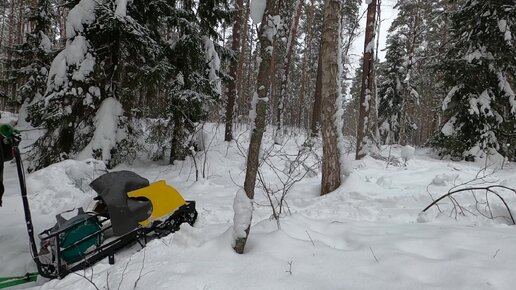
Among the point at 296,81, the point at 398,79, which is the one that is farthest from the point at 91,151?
the point at 296,81

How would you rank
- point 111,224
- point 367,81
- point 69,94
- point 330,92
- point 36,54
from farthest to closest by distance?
1. point 36,54
2. point 367,81
3. point 69,94
4. point 330,92
5. point 111,224

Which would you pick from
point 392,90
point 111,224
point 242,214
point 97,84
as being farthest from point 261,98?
point 392,90

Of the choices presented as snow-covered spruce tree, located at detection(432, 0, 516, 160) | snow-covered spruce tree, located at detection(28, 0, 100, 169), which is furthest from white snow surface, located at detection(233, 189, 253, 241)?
snow-covered spruce tree, located at detection(432, 0, 516, 160)

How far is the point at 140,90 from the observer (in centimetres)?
919

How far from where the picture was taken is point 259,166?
4.19 meters

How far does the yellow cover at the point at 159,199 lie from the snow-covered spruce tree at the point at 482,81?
10306mm

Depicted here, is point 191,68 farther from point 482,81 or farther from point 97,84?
point 482,81

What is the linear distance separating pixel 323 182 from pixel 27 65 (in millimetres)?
18088

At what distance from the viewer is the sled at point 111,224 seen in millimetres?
3598

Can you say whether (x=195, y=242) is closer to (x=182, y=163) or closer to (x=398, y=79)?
(x=182, y=163)

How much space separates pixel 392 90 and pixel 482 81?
13.5 meters

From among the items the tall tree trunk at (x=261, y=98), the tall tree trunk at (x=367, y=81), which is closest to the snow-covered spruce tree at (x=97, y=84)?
the tall tree trunk at (x=261, y=98)

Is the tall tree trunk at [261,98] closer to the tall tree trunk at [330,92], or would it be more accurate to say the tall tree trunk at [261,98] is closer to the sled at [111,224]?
the sled at [111,224]

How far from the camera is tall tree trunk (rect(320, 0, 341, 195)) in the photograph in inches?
228
